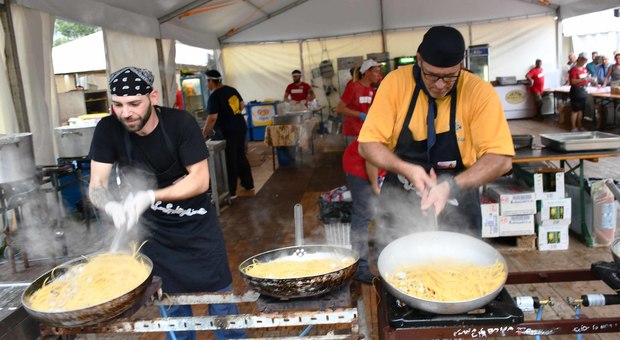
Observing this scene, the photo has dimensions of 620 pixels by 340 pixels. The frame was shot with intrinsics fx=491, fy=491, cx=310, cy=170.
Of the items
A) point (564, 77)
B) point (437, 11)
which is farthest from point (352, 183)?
point (564, 77)

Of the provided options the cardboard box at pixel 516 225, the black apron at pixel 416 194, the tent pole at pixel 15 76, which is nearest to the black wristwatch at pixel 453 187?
the black apron at pixel 416 194

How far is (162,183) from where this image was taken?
2.35 m

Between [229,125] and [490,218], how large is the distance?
4.07 m

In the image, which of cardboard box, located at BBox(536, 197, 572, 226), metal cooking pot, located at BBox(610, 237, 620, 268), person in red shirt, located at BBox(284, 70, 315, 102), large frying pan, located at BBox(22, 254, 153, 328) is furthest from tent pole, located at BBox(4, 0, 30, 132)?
person in red shirt, located at BBox(284, 70, 315, 102)

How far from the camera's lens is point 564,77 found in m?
15.0

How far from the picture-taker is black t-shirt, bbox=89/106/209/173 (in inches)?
89.3

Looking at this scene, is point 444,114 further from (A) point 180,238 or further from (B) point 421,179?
(A) point 180,238

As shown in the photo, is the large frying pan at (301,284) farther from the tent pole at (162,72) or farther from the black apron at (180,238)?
the tent pole at (162,72)

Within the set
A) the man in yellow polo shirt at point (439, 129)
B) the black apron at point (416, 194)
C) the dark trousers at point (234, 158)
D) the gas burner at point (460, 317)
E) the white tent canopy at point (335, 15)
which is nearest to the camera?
the gas burner at point (460, 317)

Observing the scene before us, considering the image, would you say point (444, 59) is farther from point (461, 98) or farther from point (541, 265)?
point (541, 265)

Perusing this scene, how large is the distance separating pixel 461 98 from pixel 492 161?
1.06ft

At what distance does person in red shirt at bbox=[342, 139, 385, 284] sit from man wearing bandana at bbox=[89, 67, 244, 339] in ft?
4.88

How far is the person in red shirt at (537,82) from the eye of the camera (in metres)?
13.4

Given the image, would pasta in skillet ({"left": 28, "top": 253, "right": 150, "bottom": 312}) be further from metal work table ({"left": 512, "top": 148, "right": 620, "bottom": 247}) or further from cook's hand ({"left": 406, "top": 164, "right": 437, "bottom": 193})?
metal work table ({"left": 512, "top": 148, "right": 620, "bottom": 247})
